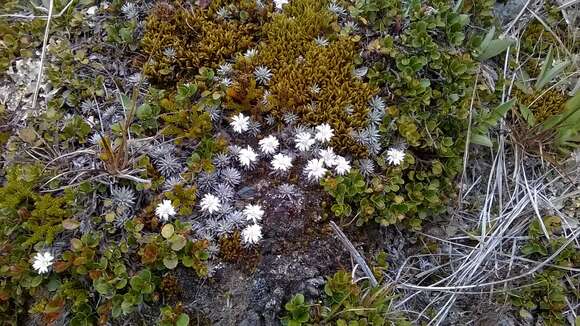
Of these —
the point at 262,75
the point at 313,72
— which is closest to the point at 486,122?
the point at 313,72

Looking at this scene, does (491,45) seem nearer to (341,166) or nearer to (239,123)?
(341,166)

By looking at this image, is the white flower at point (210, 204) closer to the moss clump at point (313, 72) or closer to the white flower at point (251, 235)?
the white flower at point (251, 235)

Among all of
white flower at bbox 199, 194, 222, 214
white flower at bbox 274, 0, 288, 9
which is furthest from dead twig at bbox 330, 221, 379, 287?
white flower at bbox 274, 0, 288, 9

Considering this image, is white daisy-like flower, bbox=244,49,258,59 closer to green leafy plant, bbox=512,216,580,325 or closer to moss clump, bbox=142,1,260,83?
moss clump, bbox=142,1,260,83

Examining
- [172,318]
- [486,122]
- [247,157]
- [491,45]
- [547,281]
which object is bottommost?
[172,318]

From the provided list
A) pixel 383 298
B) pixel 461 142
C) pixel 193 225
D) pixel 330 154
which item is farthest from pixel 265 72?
pixel 383 298

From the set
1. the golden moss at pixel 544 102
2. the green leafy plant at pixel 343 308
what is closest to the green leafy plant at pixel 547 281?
the golden moss at pixel 544 102
